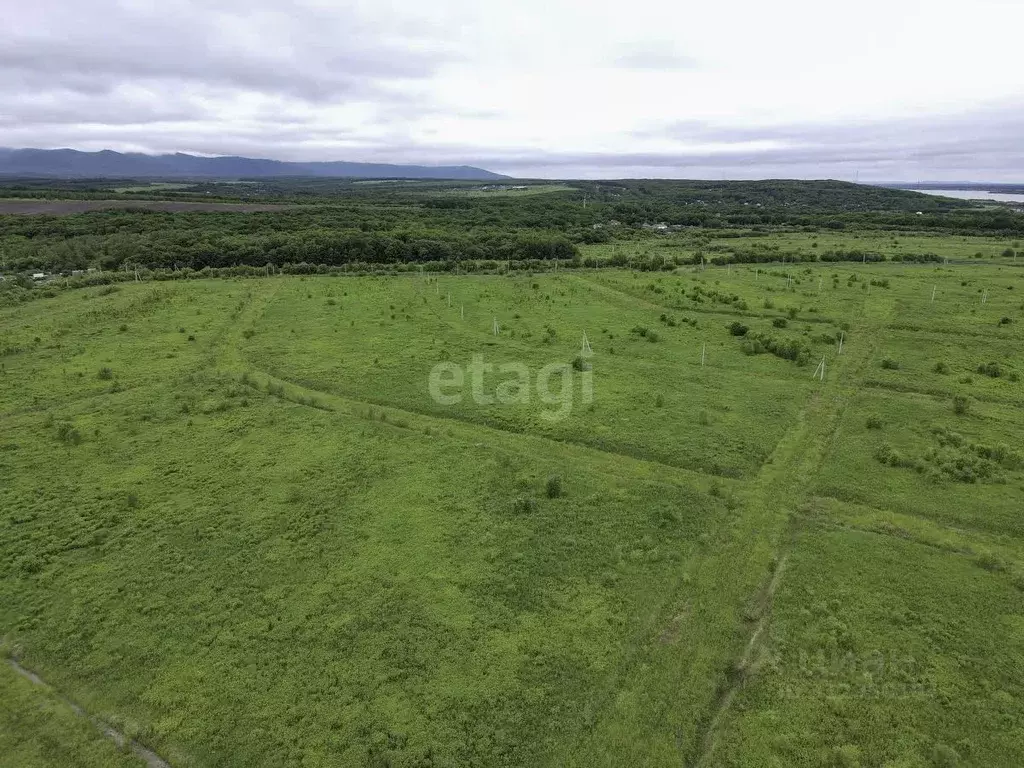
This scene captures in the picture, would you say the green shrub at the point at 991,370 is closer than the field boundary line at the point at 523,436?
No

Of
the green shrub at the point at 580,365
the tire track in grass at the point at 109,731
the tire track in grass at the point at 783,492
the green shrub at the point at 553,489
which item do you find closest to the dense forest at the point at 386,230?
the green shrub at the point at 580,365

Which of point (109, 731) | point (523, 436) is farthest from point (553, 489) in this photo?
point (109, 731)

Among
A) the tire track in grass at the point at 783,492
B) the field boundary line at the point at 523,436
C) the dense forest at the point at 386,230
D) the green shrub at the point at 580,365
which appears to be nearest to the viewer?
the tire track in grass at the point at 783,492

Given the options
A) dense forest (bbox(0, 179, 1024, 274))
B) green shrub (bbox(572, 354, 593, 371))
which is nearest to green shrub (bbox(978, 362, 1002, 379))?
green shrub (bbox(572, 354, 593, 371))

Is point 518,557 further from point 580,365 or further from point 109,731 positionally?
point 580,365

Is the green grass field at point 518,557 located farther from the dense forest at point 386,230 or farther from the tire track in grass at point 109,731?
the dense forest at point 386,230

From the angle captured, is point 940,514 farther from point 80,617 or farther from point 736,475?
point 80,617

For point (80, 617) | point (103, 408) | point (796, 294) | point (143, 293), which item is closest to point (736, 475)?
point (80, 617)
